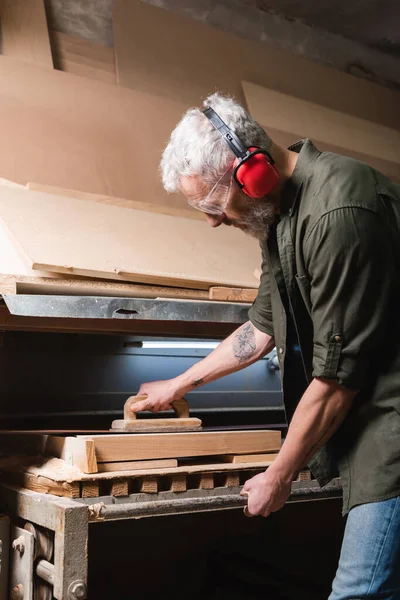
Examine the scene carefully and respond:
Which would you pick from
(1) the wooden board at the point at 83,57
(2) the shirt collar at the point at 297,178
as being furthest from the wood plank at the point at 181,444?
(1) the wooden board at the point at 83,57

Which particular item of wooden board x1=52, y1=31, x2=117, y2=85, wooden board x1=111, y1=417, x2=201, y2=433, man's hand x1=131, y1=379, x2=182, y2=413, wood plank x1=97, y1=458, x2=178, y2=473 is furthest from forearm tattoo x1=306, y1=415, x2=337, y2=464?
wooden board x1=52, y1=31, x2=117, y2=85

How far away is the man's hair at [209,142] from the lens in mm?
1833

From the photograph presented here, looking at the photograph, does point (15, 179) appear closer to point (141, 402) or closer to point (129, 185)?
point (129, 185)

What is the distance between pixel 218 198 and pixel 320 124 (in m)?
2.43

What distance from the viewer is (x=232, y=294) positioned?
2549mm

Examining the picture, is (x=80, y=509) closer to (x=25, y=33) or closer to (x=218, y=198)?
(x=218, y=198)

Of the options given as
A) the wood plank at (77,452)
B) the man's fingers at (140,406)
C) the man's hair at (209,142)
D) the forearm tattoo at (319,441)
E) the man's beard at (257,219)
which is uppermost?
the man's hair at (209,142)

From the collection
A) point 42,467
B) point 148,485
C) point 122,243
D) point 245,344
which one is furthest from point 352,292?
point 122,243

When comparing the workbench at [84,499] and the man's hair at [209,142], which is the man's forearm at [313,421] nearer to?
the workbench at [84,499]

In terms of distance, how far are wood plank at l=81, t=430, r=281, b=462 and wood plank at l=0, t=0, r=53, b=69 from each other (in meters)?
2.07

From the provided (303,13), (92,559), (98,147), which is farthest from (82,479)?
(303,13)

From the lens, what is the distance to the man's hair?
1.83 m

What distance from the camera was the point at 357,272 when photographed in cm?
170

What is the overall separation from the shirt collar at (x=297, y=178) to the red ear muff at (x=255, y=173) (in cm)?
7
